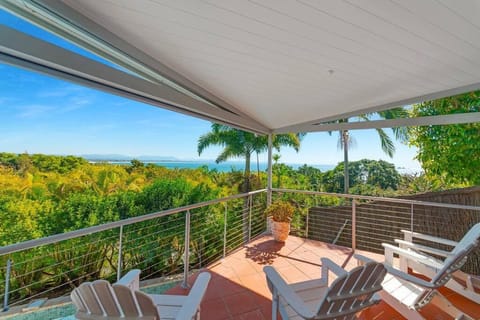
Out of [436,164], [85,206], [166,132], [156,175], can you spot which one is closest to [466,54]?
[436,164]

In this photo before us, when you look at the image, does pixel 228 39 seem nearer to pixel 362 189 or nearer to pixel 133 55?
pixel 133 55

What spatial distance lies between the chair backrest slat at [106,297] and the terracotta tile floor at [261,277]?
54.5 inches

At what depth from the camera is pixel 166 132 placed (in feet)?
61.4

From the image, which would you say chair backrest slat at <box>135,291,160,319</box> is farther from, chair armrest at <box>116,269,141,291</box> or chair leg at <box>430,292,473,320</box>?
chair leg at <box>430,292,473,320</box>

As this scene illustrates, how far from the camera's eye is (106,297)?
1.38 metres

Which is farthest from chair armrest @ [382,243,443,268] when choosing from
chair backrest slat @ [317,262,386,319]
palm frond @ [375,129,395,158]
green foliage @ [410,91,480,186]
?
palm frond @ [375,129,395,158]

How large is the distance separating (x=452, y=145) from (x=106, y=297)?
6.91m

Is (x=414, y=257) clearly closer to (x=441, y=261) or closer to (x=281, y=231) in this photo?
(x=441, y=261)

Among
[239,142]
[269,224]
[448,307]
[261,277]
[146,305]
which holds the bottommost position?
[261,277]

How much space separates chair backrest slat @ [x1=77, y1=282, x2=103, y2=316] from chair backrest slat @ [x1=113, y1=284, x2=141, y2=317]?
134 millimetres

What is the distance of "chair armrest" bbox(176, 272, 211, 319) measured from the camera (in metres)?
1.55

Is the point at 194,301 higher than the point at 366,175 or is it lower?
lower

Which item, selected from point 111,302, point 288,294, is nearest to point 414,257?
point 288,294

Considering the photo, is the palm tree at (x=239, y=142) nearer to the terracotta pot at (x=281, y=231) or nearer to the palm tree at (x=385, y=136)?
the palm tree at (x=385, y=136)
